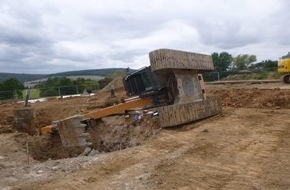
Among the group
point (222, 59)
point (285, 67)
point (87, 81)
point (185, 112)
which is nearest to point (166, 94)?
point (185, 112)

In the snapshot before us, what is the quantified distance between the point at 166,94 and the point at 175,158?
4742mm

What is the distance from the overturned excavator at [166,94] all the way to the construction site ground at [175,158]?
1.09 ft

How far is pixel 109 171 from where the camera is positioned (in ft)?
23.6

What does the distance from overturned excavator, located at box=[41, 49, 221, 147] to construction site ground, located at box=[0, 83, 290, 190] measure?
33cm

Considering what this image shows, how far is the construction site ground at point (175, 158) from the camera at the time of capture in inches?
245

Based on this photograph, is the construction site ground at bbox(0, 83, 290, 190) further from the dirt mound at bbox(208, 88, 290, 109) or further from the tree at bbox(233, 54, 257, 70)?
the tree at bbox(233, 54, 257, 70)

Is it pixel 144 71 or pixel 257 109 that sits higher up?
pixel 144 71

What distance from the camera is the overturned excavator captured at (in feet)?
35.3

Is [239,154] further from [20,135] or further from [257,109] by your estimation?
[20,135]

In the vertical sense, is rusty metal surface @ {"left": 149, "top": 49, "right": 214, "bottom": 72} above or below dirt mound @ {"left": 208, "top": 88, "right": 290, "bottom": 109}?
above

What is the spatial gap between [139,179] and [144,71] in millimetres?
6006

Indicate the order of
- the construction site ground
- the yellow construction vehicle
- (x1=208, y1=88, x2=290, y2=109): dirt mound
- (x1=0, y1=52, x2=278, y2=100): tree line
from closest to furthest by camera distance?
the construction site ground → (x1=208, y1=88, x2=290, y2=109): dirt mound → the yellow construction vehicle → (x1=0, y1=52, x2=278, y2=100): tree line

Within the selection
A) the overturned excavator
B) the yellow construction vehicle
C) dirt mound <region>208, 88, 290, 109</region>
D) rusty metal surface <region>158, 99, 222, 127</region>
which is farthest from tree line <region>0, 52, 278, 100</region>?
the yellow construction vehicle

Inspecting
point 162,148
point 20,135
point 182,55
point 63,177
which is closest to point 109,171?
point 63,177
